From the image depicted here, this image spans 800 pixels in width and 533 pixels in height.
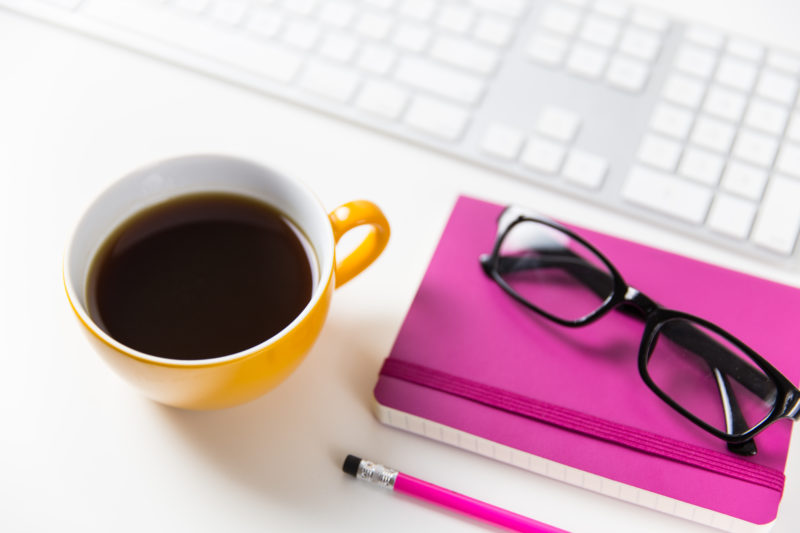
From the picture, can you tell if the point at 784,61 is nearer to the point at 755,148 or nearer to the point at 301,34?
the point at 755,148

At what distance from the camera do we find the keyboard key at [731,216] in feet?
2.07

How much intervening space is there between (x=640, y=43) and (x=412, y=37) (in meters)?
0.21

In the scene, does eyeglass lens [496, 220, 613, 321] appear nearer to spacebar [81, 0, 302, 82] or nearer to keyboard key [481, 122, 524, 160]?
keyboard key [481, 122, 524, 160]

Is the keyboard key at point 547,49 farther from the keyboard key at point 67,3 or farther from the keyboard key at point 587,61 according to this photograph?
the keyboard key at point 67,3

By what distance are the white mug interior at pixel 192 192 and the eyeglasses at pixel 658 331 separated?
147 millimetres

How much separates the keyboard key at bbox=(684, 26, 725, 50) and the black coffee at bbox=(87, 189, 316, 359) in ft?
1.45

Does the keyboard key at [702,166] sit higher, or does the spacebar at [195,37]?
the keyboard key at [702,166]

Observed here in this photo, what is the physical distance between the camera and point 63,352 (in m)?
0.56

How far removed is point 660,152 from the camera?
2.18 ft

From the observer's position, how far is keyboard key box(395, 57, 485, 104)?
0.69m

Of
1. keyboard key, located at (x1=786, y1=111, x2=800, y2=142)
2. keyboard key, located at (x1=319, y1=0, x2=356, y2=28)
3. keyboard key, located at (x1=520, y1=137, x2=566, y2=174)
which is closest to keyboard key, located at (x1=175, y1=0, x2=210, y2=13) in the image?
keyboard key, located at (x1=319, y1=0, x2=356, y2=28)

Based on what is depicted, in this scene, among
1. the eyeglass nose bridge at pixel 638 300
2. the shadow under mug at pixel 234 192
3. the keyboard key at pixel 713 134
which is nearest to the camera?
the shadow under mug at pixel 234 192

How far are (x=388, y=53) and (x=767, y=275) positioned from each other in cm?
37

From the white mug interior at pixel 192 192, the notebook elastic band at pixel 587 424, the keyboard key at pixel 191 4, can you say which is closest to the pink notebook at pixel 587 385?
the notebook elastic band at pixel 587 424
